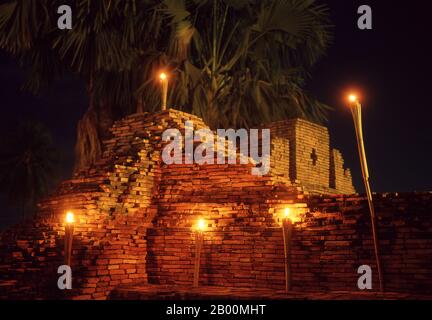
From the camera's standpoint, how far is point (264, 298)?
18.9 ft

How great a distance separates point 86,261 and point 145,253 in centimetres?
98

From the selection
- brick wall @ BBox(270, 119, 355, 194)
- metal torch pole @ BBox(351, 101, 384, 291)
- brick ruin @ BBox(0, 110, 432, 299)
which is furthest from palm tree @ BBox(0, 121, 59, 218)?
metal torch pole @ BBox(351, 101, 384, 291)

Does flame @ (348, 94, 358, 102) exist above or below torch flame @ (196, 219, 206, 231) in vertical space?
above

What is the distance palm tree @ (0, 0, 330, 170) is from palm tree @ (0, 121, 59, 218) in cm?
1126

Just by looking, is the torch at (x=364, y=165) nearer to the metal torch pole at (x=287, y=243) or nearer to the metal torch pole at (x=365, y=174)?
the metal torch pole at (x=365, y=174)

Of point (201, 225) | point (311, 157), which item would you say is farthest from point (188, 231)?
point (311, 157)

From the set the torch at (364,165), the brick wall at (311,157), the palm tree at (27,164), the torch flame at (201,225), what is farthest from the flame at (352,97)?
the palm tree at (27,164)

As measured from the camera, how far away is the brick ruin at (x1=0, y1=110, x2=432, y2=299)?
6188 mm

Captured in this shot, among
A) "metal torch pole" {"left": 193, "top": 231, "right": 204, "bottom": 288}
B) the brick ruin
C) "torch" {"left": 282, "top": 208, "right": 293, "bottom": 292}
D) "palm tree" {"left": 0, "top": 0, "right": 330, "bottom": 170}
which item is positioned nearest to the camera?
the brick ruin

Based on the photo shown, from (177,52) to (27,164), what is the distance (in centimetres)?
1325

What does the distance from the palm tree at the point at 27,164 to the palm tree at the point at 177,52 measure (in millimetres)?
11260

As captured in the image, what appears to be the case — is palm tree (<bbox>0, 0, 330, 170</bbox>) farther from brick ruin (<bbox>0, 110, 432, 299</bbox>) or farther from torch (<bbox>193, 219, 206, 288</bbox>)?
torch (<bbox>193, 219, 206, 288</bbox>)
